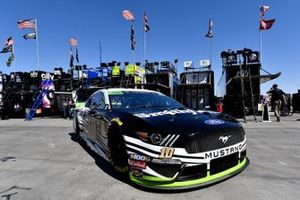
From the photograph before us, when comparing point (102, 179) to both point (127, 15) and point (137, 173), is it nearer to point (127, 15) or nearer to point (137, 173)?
point (137, 173)

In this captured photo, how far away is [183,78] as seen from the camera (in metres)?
21.6

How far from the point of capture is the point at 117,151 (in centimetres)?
440

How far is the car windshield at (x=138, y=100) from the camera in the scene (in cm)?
516

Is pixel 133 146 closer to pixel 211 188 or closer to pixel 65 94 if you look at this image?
pixel 211 188

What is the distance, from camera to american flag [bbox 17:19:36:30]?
22.6 m

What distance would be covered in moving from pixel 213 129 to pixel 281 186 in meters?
1.20

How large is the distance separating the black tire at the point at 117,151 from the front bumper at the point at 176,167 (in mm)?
371

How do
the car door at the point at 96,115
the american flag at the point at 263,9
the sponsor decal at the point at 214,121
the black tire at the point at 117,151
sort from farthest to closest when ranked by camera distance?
the american flag at the point at 263,9 → the car door at the point at 96,115 → the black tire at the point at 117,151 → the sponsor decal at the point at 214,121

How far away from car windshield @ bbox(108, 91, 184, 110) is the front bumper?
4.76ft

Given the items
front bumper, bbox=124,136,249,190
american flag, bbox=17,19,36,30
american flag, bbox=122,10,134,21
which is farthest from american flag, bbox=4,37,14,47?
front bumper, bbox=124,136,249,190

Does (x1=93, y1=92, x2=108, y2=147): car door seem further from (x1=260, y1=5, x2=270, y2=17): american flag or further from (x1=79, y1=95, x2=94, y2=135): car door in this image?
(x1=260, y1=5, x2=270, y2=17): american flag

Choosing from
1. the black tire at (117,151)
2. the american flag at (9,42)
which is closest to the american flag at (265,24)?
the black tire at (117,151)

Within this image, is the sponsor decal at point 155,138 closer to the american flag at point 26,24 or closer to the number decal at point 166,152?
the number decal at point 166,152

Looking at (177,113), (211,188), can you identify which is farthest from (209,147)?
(177,113)
